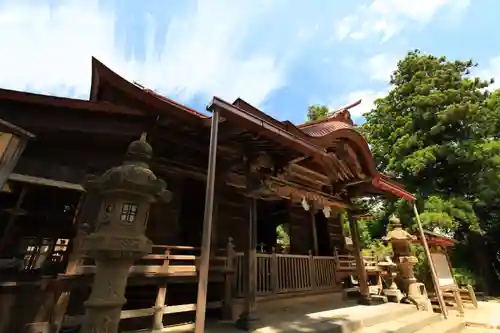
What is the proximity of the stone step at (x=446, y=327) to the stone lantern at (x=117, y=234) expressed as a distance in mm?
6796

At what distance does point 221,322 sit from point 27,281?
333cm

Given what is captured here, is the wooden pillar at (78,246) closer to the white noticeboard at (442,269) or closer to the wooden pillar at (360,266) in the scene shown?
the wooden pillar at (360,266)

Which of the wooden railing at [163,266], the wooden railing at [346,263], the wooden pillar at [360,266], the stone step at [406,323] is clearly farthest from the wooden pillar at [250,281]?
the wooden pillar at [360,266]

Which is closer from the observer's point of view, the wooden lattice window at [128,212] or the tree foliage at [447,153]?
the wooden lattice window at [128,212]

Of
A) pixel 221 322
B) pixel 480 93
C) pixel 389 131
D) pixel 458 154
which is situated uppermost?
pixel 480 93

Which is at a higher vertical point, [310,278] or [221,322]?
[310,278]

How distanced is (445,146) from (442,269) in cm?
837

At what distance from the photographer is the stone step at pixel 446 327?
6.79 m

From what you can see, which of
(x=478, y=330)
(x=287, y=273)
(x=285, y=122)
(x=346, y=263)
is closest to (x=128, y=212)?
(x=285, y=122)

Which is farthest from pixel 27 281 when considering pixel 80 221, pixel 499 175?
pixel 499 175

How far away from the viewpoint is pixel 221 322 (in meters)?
5.24

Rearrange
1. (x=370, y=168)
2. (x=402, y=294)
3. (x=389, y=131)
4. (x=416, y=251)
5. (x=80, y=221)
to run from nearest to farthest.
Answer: (x=80, y=221) → (x=370, y=168) → (x=402, y=294) → (x=416, y=251) → (x=389, y=131)

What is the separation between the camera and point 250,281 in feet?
17.2

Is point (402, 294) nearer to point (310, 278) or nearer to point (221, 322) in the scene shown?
point (310, 278)
